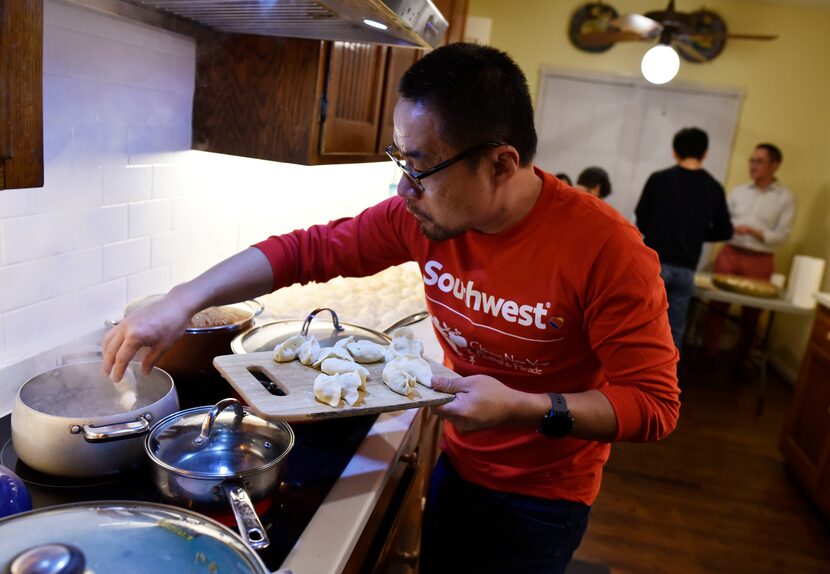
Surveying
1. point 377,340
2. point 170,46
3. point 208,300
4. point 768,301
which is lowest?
point 768,301

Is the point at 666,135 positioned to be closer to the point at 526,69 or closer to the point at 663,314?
the point at 526,69

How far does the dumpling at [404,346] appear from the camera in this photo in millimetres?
1248

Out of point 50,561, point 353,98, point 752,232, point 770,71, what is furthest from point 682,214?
point 50,561

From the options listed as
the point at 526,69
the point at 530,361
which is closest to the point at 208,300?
the point at 530,361

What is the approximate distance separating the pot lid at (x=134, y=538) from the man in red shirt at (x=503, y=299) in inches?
14.6

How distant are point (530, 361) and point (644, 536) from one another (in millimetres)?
1994

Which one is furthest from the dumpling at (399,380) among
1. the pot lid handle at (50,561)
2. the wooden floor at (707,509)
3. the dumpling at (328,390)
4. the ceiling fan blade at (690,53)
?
the ceiling fan blade at (690,53)

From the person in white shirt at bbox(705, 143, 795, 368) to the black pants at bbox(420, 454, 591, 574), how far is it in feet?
14.2

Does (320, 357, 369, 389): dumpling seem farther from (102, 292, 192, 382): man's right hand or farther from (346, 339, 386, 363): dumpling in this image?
(102, 292, 192, 382): man's right hand

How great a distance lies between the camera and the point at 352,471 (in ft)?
3.91

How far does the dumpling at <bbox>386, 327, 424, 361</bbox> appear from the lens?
125 centimetres

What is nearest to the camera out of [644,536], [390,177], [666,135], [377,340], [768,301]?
[377,340]

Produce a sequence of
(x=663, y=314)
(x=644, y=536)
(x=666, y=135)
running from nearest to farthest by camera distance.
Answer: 1. (x=663, y=314)
2. (x=644, y=536)
3. (x=666, y=135)

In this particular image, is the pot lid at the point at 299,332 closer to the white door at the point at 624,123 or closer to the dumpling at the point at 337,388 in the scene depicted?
the dumpling at the point at 337,388
